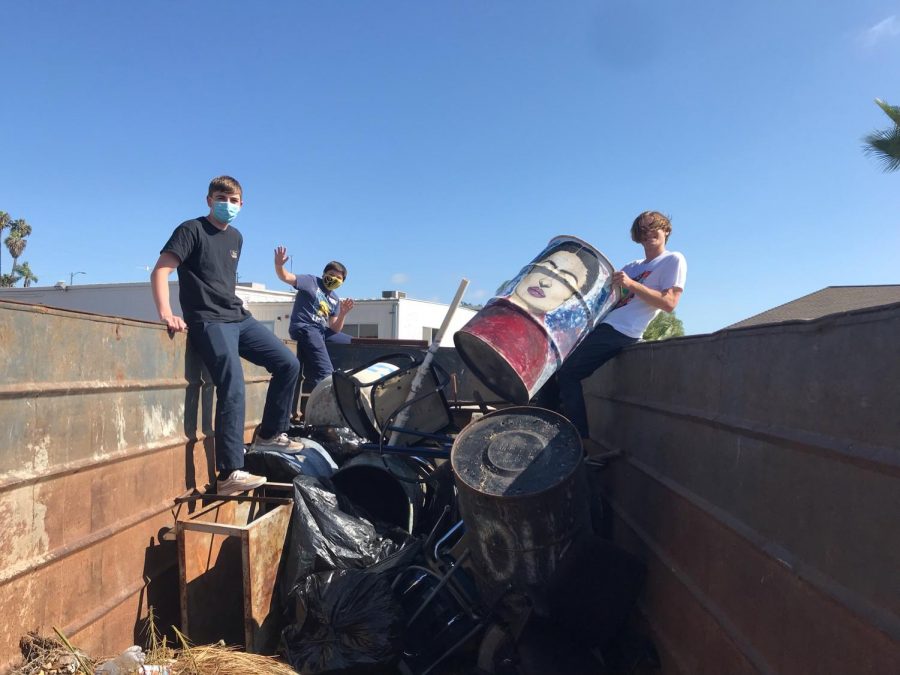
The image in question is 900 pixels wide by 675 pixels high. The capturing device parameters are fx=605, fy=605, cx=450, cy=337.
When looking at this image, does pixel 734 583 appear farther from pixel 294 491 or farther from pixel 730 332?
pixel 294 491

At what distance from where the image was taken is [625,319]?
13.5ft

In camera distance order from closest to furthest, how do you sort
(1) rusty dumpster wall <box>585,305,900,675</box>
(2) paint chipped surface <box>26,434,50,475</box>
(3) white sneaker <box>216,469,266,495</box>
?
(1) rusty dumpster wall <box>585,305,900,675</box> → (2) paint chipped surface <box>26,434,50,475</box> → (3) white sneaker <box>216,469,266,495</box>

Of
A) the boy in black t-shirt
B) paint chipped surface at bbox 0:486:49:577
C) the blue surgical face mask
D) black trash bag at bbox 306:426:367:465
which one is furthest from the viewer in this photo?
black trash bag at bbox 306:426:367:465

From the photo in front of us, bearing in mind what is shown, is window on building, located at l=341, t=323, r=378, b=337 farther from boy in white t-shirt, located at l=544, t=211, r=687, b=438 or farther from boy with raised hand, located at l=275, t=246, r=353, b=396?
boy in white t-shirt, located at l=544, t=211, r=687, b=438

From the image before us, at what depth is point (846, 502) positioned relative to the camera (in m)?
1.52

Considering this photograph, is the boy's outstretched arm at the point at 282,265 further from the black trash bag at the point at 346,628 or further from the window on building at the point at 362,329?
the window on building at the point at 362,329

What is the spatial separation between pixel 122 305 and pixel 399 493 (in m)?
21.6

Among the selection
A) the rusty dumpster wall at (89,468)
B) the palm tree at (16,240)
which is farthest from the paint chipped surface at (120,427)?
the palm tree at (16,240)

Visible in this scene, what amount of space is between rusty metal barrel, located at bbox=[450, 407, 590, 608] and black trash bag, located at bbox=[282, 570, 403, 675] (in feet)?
1.78

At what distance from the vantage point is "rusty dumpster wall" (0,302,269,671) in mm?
2295

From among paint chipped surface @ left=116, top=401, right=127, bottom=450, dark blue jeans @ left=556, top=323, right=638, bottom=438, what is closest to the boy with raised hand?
dark blue jeans @ left=556, top=323, right=638, bottom=438

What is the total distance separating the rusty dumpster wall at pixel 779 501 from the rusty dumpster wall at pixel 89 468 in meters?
2.58

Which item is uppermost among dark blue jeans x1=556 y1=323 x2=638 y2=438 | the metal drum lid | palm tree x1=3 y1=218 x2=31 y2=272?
palm tree x1=3 y1=218 x2=31 y2=272

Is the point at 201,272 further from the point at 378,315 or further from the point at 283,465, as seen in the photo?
the point at 378,315
